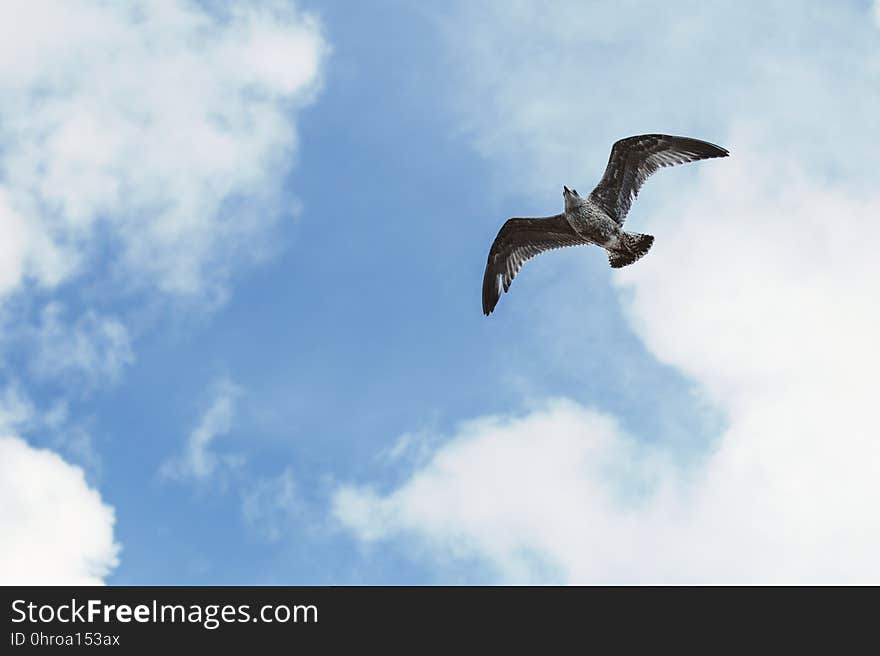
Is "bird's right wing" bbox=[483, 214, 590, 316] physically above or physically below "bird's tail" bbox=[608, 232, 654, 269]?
above

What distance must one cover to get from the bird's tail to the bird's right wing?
3.74 feet

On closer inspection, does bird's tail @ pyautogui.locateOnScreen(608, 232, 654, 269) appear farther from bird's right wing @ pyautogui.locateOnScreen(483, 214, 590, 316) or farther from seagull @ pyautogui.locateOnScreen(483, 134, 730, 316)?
bird's right wing @ pyautogui.locateOnScreen(483, 214, 590, 316)

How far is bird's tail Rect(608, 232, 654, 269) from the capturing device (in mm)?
18422

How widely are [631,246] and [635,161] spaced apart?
75.5 inches

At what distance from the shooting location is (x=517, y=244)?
2070cm

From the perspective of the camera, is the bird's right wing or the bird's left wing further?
the bird's right wing

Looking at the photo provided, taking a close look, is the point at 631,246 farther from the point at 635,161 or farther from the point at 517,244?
the point at 517,244

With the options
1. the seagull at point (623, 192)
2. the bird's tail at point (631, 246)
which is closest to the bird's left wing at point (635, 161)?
the seagull at point (623, 192)

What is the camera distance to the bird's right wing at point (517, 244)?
785 inches

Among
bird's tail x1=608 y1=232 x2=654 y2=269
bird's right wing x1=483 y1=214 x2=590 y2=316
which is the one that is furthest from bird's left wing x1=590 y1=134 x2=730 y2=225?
bird's right wing x1=483 y1=214 x2=590 y2=316

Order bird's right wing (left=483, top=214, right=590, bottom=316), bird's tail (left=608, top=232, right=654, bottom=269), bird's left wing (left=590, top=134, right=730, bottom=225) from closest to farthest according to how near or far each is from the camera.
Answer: bird's left wing (left=590, top=134, right=730, bottom=225), bird's tail (left=608, top=232, right=654, bottom=269), bird's right wing (left=483, top=214, right=590, bottom=316)
